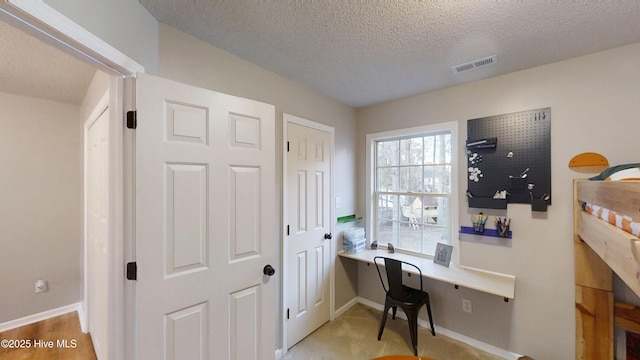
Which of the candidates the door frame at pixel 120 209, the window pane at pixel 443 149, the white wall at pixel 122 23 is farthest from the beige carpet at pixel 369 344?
the white wall at pixel 122 23

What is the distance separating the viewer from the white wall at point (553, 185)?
1695 millimetres

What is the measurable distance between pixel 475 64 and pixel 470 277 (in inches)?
72.5

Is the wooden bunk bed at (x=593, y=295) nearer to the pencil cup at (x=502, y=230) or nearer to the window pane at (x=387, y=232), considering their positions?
the pencil cup at (x=502, y=230)

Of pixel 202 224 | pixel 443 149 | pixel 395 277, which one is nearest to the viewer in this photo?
pixel 202 224

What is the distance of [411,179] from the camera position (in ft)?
9.16

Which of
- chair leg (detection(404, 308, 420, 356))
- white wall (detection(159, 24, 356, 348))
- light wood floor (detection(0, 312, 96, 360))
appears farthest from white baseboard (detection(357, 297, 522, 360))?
light wood floor (detection(0, 312, 96, 360))

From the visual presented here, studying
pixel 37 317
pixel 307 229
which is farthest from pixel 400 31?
pixel 37 317

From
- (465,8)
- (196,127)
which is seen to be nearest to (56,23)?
(196,127)

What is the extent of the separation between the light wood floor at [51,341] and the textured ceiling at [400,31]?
117 inches

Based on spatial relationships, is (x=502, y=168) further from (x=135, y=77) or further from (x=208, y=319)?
(x=135, y=77)

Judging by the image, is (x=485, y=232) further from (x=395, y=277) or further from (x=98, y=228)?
(x=98, y=228)

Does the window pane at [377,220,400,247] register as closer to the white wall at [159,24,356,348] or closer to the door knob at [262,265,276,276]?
the white wall at [159,24,356,348]

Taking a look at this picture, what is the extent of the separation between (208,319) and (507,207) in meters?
Result: 2.51

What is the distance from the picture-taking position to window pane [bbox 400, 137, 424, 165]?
2723mm
